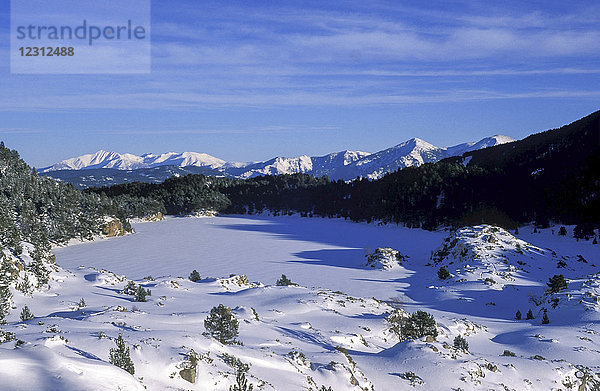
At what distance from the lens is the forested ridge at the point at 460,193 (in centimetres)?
7700

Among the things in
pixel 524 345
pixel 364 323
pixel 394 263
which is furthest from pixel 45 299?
pixel 394 263

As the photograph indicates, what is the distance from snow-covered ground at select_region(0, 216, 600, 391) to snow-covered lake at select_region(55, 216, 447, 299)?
42 centimetres

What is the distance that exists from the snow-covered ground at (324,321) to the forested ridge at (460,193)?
23.6m

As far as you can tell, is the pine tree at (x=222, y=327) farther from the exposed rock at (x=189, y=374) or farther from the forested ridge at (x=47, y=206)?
the forested ridge at (x=47, y=206)

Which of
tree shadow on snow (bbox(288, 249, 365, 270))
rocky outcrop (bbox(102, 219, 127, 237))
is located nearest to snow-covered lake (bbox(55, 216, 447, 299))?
tree shadow on snow (bbox(288, 249, 365, 270))

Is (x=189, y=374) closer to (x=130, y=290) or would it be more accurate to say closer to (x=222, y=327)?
(x=222, y=327)

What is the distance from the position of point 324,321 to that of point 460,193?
255ft

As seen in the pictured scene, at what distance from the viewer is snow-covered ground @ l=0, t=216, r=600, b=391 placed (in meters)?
10.3

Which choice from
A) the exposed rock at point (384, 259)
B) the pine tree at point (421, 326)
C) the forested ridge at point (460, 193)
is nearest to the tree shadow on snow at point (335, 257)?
the exposed rock at point (384, 259)

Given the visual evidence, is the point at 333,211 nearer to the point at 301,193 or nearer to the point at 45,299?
the point at 301,193

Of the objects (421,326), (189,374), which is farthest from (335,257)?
(189,374)

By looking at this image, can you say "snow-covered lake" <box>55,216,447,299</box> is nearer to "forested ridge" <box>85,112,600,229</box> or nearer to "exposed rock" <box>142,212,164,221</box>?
"forested ridge" <box>85,112,600,229</box>

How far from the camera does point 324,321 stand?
70.8ft

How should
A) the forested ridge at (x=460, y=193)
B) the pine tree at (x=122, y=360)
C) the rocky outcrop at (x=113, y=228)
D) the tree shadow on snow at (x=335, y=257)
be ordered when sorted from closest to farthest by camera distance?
the pine tree at (x=122, y=360) → the tree shadow on snow at (x=335, y=257) → the rocky outcrop at (x=113, y=228) → the forested ridge at (x=460, y=193)
